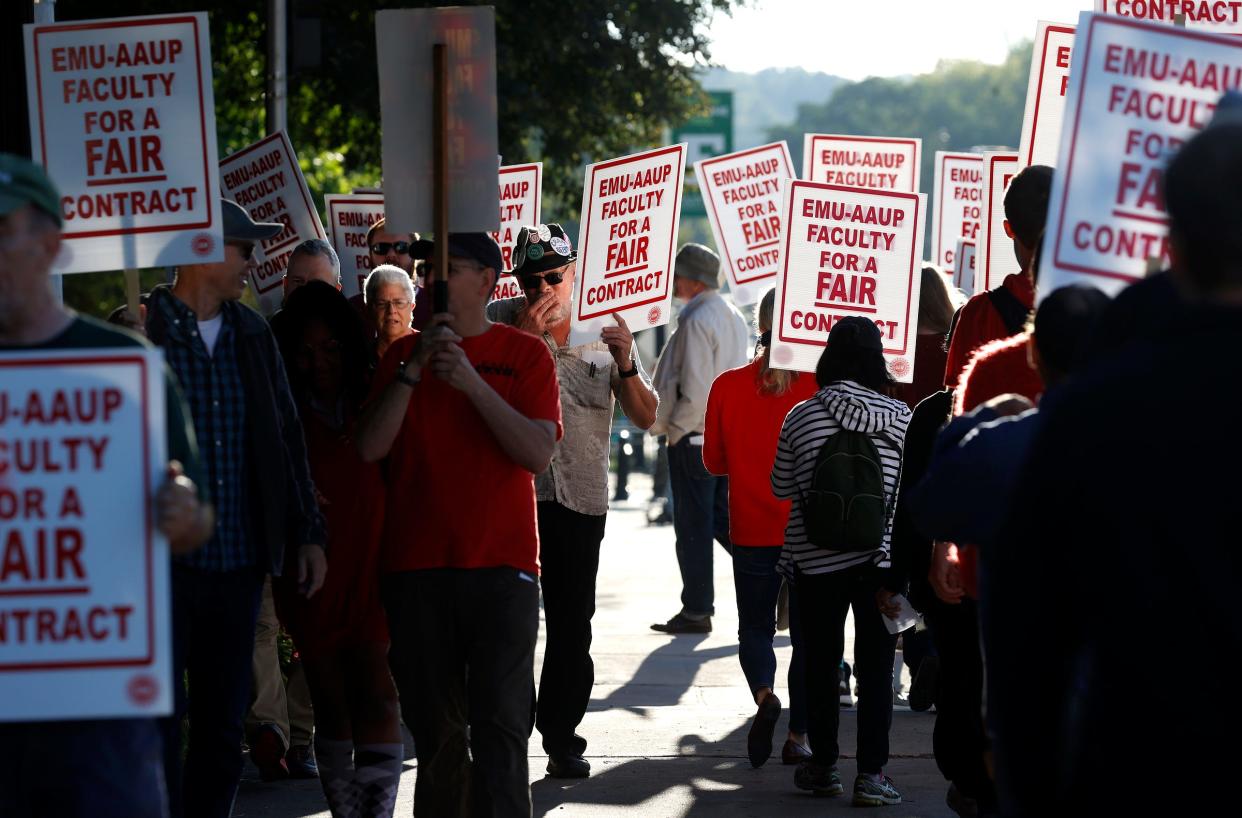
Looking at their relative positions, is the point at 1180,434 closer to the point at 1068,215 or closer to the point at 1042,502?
the point at 1042,502

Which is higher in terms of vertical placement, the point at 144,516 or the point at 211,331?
the point at 211,331

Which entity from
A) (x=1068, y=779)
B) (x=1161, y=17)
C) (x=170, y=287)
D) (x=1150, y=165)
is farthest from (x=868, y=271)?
(x=1068, y=779)

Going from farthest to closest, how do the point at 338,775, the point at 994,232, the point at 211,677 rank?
1. the point at 994,232
2. the point at 338,775
3. the point at 211,677

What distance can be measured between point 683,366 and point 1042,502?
32.1ft

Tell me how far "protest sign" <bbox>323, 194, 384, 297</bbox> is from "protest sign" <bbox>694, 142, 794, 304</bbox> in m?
2.64

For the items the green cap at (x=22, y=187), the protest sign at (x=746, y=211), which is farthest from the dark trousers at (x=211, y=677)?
the protest sign at (x=746, y=211)

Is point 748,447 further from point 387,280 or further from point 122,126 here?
point 122,126

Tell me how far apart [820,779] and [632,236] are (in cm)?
314

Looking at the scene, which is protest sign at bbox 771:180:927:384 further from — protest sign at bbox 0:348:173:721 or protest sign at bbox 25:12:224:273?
protest sign at bbox 0:348:173:721

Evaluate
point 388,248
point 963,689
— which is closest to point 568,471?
point 388,248

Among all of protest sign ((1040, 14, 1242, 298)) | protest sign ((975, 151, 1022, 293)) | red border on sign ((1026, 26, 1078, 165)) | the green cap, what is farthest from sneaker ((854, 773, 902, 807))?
the green cap

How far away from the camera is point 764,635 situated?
8.71m

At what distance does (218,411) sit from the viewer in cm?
545

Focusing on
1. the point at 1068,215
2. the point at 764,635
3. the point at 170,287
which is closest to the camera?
the point at 1068,215
